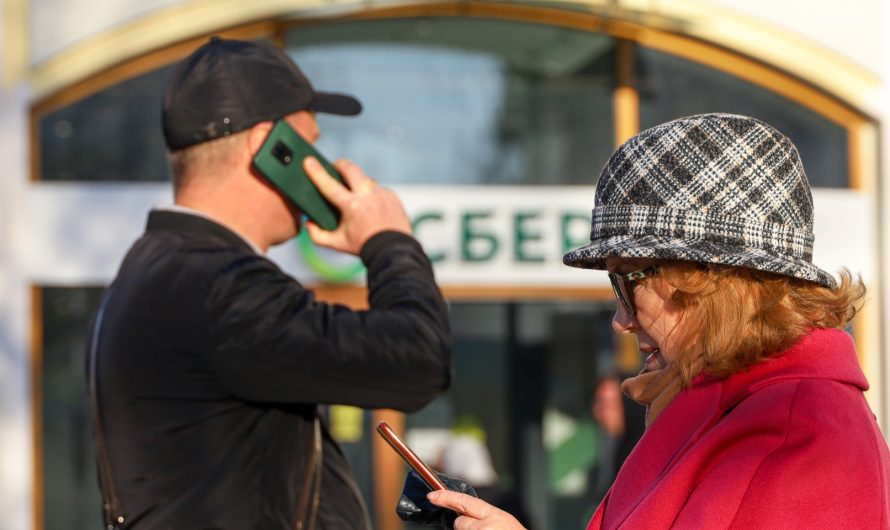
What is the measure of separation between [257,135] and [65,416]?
595 centimetres

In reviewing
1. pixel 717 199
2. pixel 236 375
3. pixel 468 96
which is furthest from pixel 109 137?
pixel 717 199

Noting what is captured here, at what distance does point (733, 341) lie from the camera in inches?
69.1

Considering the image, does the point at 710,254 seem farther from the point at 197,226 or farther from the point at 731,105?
the point at 731,105

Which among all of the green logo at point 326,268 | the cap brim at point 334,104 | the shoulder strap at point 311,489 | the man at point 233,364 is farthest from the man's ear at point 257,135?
the green logo at point 326,268

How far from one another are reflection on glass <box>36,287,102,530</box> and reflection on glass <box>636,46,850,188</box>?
3.94 m

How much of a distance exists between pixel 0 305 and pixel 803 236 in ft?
22.7

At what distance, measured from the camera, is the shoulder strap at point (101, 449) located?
2.27 meters

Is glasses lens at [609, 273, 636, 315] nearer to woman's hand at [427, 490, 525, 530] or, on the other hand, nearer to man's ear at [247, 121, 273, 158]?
woman's hand at [427, 490, 525, 530]

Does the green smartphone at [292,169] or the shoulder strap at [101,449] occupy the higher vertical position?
the green smartphone at [292,169]

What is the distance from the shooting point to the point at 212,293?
2258 millimetres

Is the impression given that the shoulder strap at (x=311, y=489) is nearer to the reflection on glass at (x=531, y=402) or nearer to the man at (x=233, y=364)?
the man at (x=233, y=364)

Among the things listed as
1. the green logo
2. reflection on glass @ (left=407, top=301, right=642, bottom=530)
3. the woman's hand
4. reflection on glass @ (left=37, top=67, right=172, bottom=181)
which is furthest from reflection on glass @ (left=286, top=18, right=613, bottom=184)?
the woman's hand

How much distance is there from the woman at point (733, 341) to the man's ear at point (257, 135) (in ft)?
2.74

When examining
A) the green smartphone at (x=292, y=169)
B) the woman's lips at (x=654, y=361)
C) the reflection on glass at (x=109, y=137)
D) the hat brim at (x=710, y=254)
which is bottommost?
the woman's lips at (x=654, y=361)
